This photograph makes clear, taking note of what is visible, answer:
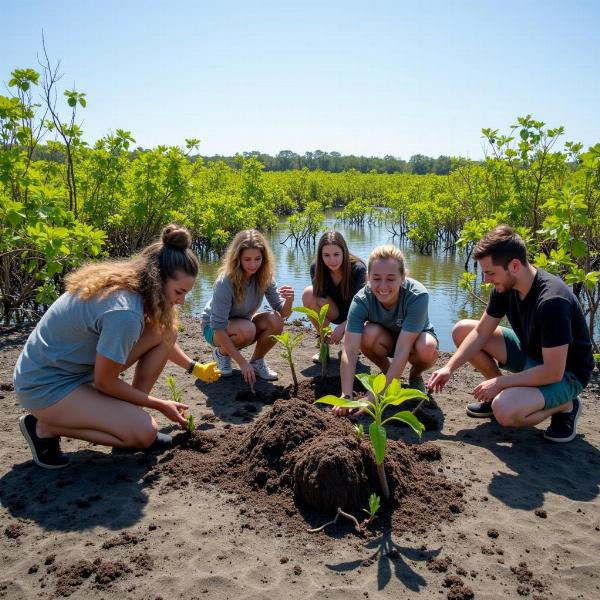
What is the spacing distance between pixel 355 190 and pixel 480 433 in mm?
32266

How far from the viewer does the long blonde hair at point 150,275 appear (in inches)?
119

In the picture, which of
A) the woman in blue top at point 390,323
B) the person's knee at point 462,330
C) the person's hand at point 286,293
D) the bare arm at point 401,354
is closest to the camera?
the bare arm at point 401,354

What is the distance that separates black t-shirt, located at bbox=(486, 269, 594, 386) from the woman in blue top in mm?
554

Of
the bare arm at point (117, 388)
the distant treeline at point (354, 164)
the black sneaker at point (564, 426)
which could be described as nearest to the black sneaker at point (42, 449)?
the bare arm at point (117, 388)

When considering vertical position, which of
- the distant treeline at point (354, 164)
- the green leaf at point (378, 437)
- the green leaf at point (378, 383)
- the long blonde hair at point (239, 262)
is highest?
the distant treeline at point (354, 164)

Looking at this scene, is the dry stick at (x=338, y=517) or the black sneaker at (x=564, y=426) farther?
the black sneaker at (x=564, y=426)

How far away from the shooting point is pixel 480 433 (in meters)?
3.85

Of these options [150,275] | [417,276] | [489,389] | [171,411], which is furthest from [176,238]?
[417,276]

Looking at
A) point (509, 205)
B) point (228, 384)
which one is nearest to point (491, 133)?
point (509, 205)

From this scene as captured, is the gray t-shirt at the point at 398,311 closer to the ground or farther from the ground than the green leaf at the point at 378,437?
farther from the ground

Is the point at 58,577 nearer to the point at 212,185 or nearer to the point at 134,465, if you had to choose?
the point at 134,465

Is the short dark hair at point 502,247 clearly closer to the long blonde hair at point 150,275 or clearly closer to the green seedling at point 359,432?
the green seedling at point 359,432

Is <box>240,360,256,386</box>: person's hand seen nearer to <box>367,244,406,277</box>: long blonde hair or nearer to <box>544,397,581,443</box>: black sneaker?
<box>367,244,406,277</box>: long blonde hair

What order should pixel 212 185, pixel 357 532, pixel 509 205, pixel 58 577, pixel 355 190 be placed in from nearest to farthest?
pixel 58 577 → pixel 357 532 → pixel 509 205 → pixel 212 185 → pixel 355 190
